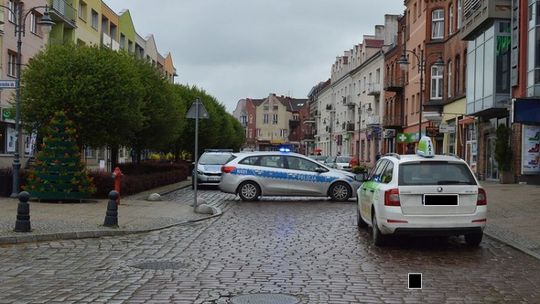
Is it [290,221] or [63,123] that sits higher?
[63,123]

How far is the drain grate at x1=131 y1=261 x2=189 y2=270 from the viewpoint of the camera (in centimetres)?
Answer: 862

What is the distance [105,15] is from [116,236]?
44624 mm

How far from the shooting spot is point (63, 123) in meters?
17.2

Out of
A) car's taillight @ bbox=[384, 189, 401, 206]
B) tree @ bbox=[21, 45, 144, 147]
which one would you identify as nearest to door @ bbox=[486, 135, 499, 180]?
tree @ bbox=[21, 45, 144, 147]

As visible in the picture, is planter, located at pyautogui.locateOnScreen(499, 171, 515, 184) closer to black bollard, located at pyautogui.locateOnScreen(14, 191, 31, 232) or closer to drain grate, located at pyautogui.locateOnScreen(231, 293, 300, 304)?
black bollard, located at pyautogui.locateOnScreen(14, 191, 31, 232)

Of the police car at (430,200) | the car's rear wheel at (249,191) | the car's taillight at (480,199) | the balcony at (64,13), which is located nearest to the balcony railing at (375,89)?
the balcony at (64,13)

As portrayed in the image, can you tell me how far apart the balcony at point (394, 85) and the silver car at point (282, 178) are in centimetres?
3340

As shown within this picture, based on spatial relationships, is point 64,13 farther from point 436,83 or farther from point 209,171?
point 436,83

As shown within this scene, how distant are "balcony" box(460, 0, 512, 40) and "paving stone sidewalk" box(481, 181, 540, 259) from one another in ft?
32.1

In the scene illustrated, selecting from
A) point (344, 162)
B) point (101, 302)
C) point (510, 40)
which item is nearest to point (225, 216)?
point (101, 302)

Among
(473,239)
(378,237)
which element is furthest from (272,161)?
(473,239)

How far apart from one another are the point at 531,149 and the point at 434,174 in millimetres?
20153

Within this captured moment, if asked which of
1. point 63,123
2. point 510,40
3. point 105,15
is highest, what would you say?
point 105,15

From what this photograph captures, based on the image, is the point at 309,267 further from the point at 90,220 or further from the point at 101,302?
the point at 90,220
